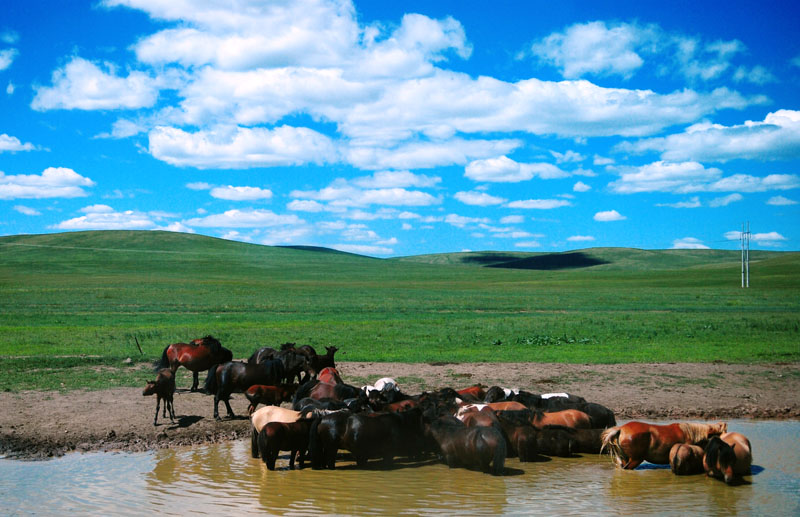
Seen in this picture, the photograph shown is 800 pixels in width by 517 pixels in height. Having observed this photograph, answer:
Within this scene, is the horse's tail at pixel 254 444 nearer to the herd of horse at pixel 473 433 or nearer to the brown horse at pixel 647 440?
the herd of horse at pixel 473 433

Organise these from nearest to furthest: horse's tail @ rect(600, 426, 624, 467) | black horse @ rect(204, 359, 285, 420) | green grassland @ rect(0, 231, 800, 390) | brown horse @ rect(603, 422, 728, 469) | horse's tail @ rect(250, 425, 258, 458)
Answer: brown horse @ rect(603, 422, 728, 469)
horse's tail @ rect(600, 426, 624, 467)
horse's tail @ rect(250, 425, 258, 458)
black horse @ rect(204, 359, 285, 420)
green grassland @ rect(0, 231, 800, 390)

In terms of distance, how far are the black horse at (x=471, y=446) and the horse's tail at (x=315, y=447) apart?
5.67ft

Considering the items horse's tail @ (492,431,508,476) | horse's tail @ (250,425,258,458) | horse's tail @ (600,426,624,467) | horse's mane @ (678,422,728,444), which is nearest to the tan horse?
horse's tail @ (250,425,258,458)

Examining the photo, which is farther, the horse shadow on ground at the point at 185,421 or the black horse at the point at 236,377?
the black horse at the point at 236,377

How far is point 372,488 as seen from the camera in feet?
31.1

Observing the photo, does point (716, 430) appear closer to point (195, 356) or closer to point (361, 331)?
point (195, 356)

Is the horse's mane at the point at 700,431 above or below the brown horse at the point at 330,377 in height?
below

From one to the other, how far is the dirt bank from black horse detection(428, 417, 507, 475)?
4.02m

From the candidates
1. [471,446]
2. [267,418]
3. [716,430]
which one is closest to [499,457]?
[471,446]

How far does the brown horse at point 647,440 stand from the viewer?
33.5ft

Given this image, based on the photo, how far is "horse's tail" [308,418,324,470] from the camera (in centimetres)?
1040

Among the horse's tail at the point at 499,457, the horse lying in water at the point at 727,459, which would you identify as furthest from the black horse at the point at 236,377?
the horse lying in water at the point at 727,459

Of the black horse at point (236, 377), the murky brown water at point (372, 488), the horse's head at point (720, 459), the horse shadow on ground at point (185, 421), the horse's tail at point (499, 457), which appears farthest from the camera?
the black horse at point (236, 377)

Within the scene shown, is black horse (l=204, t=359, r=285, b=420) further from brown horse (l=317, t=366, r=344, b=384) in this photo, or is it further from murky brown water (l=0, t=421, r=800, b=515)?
murky brown water (l=0, t=421, r=800, b=515)
